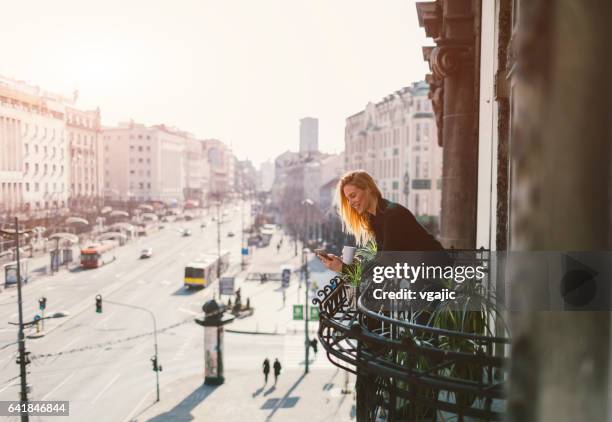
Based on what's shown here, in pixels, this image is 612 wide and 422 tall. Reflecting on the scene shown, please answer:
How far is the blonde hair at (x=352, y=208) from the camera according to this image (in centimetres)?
502

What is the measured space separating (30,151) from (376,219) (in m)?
45.0

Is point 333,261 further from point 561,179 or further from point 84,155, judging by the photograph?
point 84,155

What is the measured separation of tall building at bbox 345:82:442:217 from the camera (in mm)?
51875

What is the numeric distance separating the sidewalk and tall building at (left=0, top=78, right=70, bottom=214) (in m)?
20.6

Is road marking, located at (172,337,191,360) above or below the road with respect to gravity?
below

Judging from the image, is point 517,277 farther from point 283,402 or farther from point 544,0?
point 283,402

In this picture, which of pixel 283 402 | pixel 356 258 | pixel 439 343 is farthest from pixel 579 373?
pixel 283 402

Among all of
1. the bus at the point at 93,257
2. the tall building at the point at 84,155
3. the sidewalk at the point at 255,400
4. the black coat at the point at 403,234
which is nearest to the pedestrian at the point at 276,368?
the sidewalk at the point at 255,400

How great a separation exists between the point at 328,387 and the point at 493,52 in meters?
21.6

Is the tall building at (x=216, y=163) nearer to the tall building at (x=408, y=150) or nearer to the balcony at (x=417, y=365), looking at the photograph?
the tall building at (x=408, y=150)

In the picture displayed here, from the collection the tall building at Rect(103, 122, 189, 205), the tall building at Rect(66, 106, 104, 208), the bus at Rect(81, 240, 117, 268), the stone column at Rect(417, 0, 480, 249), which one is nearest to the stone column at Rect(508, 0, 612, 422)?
the stone column at Rect(417, 0, 480, 249)

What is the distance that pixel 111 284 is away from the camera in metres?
47.8

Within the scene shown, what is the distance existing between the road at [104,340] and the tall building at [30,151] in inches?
253

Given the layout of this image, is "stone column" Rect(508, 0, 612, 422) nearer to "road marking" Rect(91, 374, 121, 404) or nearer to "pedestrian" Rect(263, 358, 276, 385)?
"road marking" Rect(91, 374, 121, 404)
